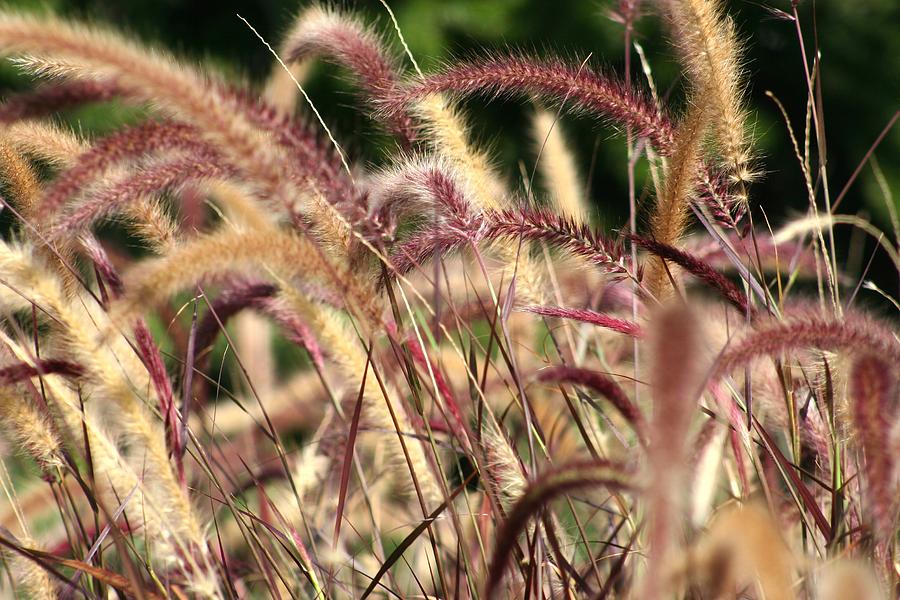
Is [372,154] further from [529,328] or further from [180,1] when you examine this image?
[529,328]

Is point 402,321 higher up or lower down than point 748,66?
lower down

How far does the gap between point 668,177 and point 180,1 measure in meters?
3.37

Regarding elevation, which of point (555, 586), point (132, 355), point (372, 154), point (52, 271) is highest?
point (52, 271)

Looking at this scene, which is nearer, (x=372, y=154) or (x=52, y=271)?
(x=52, y=271)

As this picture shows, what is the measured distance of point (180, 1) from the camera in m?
3.71

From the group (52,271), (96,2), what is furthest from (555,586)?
(96,2)

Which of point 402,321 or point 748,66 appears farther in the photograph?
point 748,66

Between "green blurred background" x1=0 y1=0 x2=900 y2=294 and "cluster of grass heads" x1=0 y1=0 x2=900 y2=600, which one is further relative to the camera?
"green blurred background" x1=0 y1=0 x2=900 y2=294

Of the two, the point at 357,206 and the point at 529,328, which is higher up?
the point at 357,206

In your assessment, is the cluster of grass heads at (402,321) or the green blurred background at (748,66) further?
the green blurred background at (748,66)

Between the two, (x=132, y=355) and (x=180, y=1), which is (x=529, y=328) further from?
(x=180, y=1)

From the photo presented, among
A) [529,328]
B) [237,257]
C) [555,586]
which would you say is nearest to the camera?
[237,257]

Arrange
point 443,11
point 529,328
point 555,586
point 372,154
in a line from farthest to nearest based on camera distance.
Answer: point 372,154 → point 443,11 → point 529,328 → point 555,586

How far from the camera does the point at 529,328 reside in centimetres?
135
